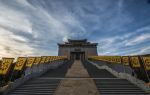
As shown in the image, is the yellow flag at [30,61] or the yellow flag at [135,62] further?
the yellow flag at [30,61]

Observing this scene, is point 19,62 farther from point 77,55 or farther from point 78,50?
point 77,55

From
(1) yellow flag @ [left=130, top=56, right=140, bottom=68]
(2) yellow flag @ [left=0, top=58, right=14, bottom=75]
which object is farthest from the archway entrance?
(1) yellow flag @ [left=130, top=56, right=140, bottom=68]

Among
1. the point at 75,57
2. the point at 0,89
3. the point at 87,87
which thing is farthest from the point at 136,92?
the point at 75,57

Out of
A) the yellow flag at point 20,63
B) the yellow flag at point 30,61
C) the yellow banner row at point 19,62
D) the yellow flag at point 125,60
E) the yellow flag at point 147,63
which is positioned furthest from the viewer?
the yellow flag at point 30,61

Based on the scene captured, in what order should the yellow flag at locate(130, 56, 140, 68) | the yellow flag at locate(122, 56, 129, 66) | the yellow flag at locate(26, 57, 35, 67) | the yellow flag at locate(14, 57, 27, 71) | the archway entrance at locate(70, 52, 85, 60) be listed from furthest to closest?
the archway entrance at locate(70, 52, 85, 60) → the yellow flag at locate(26, 57, 35, 67) → the yellow flag at locate(14, 57, 27, 71) → the yellow flag at locate(122, 56, 129, 66) → the yellow flag at locate(130, 56, 140, 68)

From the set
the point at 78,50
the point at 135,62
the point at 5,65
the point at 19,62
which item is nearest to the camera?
the point at 135,62

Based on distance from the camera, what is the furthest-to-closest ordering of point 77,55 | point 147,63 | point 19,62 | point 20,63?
1. point 77,55
2. point 19,62
3. point 20,63
4. point 147,63

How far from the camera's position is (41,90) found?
12117 mm

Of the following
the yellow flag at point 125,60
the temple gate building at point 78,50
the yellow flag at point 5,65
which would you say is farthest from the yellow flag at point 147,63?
the temple gate building at point 78,50

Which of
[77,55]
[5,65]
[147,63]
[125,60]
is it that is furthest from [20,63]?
[77,55]

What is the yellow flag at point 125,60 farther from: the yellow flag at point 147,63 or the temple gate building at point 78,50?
the temple gate building at point 78,50

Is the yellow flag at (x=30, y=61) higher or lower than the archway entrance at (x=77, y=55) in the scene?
lower

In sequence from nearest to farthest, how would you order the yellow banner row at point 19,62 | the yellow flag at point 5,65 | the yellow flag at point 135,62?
the yellow flag at point 135,62
the yellow flag at point 5,65
the yellow banner row at point 19,62

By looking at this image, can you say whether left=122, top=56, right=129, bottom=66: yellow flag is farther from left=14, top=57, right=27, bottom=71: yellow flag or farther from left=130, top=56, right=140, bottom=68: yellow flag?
left=14, top=57, right=27, bottom=71: yellow flag
